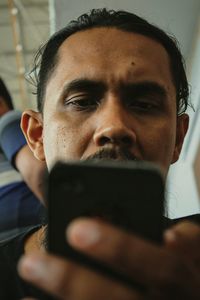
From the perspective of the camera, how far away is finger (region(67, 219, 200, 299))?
0.69ft

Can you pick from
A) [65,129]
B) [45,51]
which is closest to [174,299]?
[65,129]

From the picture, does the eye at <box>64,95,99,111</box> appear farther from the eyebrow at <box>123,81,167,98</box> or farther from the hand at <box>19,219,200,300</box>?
the hand at <box>19,219,200,300</box>

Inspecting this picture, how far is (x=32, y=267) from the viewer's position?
222mm

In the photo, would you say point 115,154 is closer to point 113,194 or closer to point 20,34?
point 113,194

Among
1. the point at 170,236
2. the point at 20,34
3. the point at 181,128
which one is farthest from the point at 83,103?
the point at 20,34

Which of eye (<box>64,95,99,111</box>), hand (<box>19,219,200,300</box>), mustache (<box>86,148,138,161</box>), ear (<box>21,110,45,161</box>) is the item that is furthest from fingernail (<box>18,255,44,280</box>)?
ear (<box>21,110,45,161</box>)

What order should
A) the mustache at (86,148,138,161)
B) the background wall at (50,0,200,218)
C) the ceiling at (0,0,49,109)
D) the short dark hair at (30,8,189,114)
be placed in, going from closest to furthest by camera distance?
1. the mustache at (86,148,138,161)
2. the short dark hair at (30,8,189,114)
3. the background wall at (50,0,200,218)
4. the ceiling at (0,0,49,109)

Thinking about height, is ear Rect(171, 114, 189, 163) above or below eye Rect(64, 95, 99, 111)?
below

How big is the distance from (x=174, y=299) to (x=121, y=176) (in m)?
0.09

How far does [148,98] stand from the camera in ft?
2.13

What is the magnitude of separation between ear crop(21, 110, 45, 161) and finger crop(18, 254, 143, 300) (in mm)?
565

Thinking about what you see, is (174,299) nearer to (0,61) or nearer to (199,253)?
(199,253)

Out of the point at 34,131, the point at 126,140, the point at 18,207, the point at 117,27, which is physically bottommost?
the point at 18,207

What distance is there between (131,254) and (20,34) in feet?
11.2
